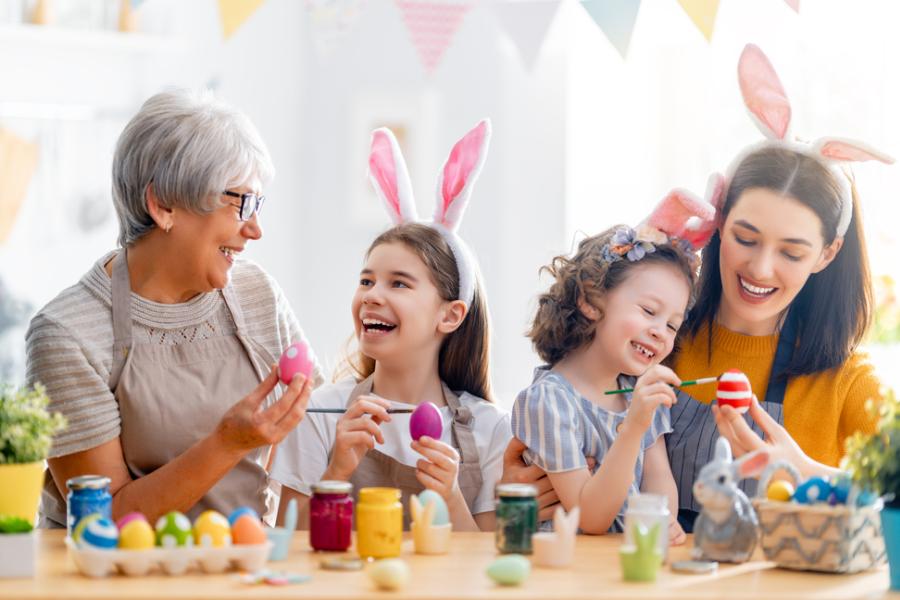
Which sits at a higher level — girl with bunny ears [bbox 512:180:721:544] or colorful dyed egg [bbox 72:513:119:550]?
girl with bunny ears [bbox 512:180:721:544]

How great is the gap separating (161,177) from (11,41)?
8.39 feet

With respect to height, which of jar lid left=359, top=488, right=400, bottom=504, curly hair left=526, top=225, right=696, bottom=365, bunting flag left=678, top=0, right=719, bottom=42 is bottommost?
jar lid left=359, top=488, right=400, bottom=504

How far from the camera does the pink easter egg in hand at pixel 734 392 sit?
186cm

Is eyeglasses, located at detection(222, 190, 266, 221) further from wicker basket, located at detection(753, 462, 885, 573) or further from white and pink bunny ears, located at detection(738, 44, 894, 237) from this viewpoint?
wicker basket, located at detection(753, 462, 885, 573)

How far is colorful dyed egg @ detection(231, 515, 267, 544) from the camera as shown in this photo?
1.60 m

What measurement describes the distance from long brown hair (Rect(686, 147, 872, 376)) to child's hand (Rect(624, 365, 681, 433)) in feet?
1.33

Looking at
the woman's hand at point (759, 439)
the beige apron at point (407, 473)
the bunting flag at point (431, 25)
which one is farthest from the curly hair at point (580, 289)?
the bunting flag at point (431, 25)

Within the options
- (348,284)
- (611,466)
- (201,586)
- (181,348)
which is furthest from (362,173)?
(201,586)

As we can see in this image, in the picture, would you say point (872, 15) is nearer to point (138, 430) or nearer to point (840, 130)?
point (840, 130)

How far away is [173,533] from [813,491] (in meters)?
0.91

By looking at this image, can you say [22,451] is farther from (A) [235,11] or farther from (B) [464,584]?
(A) [235,11]

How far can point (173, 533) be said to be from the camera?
158cm

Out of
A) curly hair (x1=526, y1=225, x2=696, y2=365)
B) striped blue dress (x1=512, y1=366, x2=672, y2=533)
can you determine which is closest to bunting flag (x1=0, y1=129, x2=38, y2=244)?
curly hair (x1=526, y1=225, x2=696, y2=365)

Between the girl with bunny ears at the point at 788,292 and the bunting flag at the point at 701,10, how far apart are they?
0.28 m
